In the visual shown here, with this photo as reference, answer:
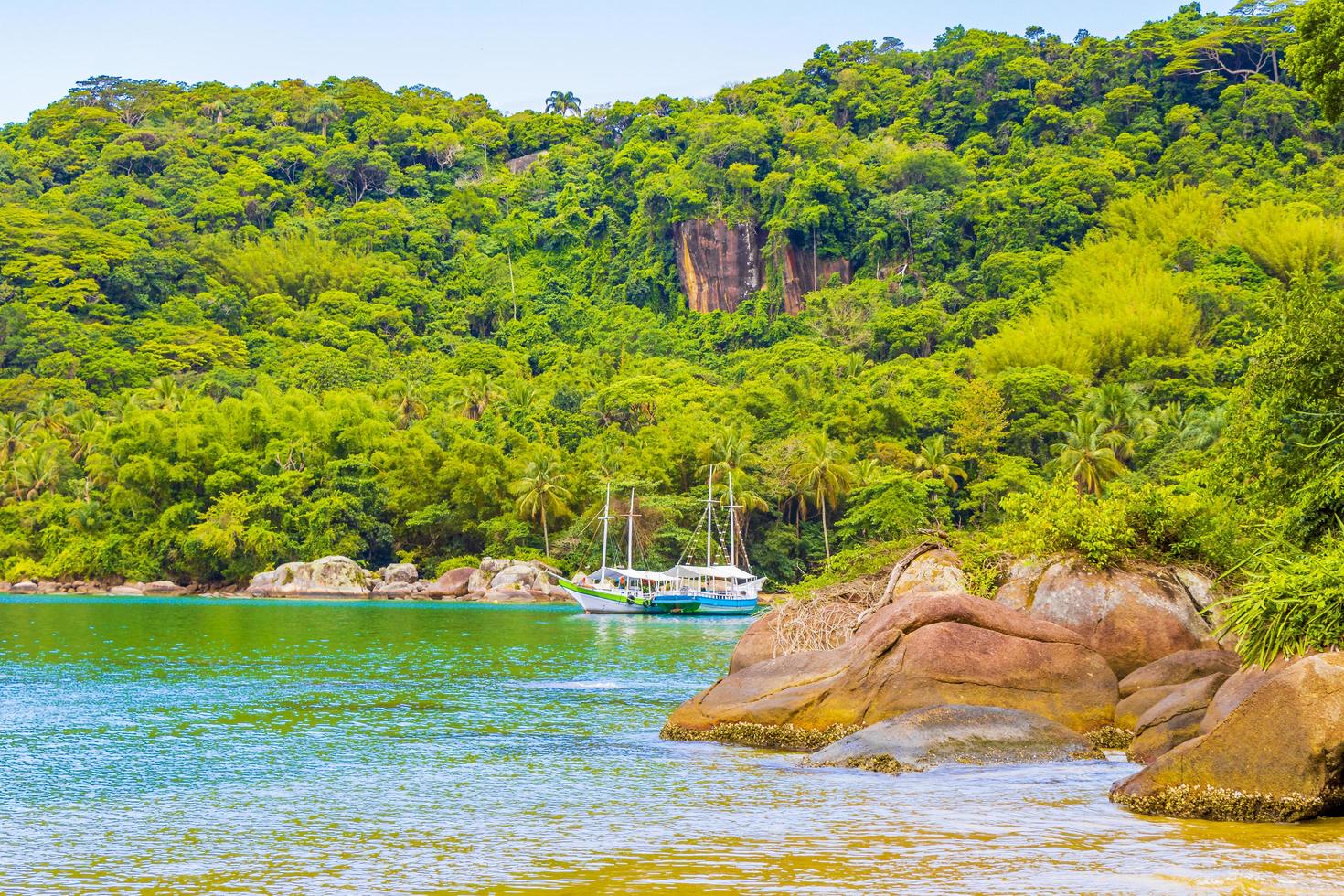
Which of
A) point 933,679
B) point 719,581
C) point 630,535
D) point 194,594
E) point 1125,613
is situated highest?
point 630,535

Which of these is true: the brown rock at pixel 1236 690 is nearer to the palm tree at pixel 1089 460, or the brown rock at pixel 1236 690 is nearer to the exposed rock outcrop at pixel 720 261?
the palm tree at pixel 1089 460

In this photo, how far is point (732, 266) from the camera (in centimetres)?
13600

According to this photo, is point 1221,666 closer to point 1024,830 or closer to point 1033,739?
point 1033,739

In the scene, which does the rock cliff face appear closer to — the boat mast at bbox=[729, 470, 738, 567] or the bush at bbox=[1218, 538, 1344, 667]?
the boat mast at bbox=[729, 470, 738, 567]

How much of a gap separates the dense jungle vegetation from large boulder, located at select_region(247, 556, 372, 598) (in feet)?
9.46

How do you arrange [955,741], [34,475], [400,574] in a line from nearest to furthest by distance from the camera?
[955,741] → [400,574] → [34,475]

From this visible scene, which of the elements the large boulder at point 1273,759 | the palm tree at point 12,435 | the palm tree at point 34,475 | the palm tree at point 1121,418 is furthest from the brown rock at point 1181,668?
the palm tree at point 12,435

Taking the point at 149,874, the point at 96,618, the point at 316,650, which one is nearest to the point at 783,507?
the point at 96,618

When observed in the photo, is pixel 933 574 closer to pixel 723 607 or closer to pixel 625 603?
pixel 625 603

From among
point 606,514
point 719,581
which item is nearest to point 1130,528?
point 719,581

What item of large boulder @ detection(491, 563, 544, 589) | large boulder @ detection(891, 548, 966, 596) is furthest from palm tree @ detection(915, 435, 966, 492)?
large boulder @ detection(891, 548, 966, 596)

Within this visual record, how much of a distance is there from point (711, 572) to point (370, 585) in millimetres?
22405

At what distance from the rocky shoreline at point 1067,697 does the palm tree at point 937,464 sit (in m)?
59.2

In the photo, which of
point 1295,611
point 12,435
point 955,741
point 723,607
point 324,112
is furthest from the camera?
point 324,112
